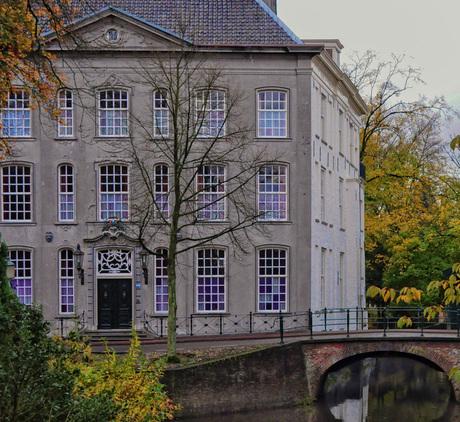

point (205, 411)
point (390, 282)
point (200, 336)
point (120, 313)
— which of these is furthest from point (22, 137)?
point (390, 282)

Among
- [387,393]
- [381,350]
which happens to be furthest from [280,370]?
[387,393]

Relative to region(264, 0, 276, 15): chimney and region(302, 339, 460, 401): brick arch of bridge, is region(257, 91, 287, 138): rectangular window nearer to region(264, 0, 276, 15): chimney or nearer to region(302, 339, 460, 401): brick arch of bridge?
region(264, 0, 276, 15): chimney

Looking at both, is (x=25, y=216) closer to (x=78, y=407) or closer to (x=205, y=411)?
(x=205, y=411)

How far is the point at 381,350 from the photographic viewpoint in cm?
3041

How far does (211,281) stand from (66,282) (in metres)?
4.72

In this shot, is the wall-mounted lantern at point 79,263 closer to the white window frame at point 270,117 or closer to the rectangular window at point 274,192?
the rectangular window at point 274,192

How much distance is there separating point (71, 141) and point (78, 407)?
76.1ft

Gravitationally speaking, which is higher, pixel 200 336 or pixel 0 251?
pixel 0 251

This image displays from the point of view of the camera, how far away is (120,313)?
33406mm

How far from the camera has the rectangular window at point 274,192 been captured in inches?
1334

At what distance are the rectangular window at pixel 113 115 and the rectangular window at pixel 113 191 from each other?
115 centimetres

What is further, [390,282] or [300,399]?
[390,282]

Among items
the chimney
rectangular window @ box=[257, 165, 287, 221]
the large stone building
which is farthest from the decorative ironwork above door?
the chimney

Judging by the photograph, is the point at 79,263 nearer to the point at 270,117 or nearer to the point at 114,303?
the point at 114,303
